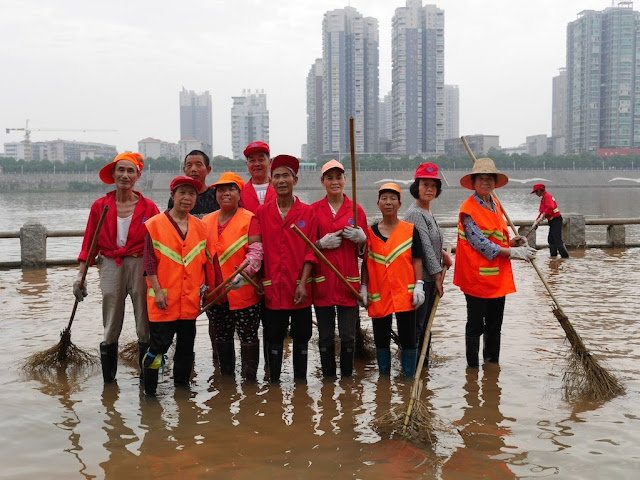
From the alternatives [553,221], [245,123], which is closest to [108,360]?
[553,221]

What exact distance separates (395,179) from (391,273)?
82.5 metres

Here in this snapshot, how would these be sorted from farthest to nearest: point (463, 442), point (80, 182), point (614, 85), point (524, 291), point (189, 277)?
point (614, 85) < point (80, 182) < point (524, 291) < point (189, 277) < point (463, 442)

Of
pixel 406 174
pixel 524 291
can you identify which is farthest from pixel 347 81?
pixel 524 291

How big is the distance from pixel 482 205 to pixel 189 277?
229 centimetres

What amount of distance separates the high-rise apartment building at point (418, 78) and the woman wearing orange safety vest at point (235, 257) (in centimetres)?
11348

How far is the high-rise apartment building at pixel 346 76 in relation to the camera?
401ft

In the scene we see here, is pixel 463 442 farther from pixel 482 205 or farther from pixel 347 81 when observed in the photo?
pixel 347 81

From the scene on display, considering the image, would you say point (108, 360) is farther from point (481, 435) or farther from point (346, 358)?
point (481, 435)

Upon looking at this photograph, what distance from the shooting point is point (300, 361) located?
5125 mm

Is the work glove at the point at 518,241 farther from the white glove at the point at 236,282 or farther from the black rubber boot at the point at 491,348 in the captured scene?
the white glove at the point at 236,282

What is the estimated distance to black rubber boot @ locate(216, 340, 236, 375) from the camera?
17.2 ft

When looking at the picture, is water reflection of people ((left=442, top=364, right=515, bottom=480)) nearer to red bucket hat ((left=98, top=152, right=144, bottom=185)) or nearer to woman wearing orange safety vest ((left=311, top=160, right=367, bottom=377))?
woman wearing orange safety vest ((left=311, top=160, right=367, bottom=377))

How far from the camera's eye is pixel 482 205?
5426mm

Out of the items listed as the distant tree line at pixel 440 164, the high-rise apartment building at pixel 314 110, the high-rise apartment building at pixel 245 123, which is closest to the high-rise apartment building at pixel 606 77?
the distant tree line at pixel 440 164
